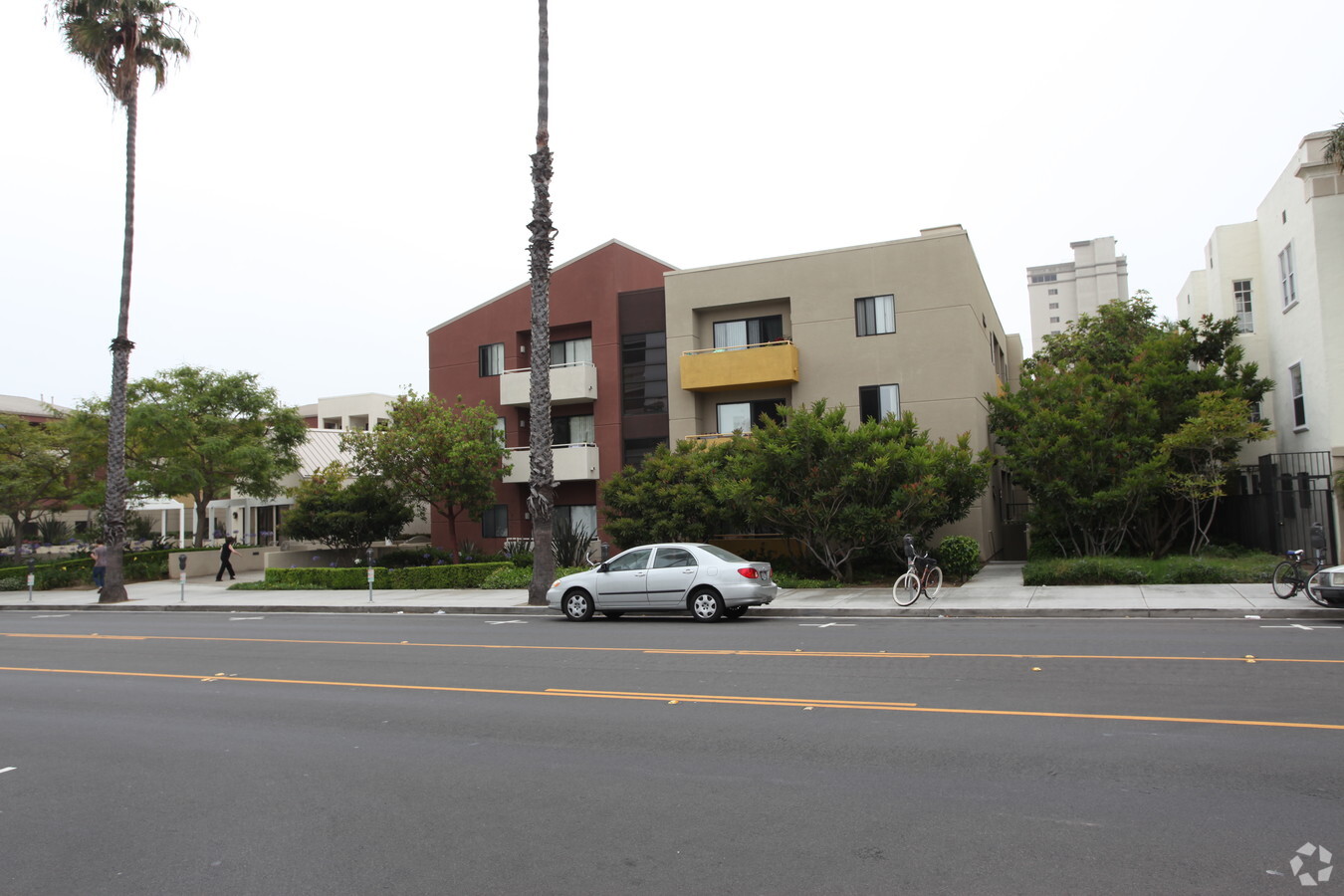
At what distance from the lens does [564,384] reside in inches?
1188

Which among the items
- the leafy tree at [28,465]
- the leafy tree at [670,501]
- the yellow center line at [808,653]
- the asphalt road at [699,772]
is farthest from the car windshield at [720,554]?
the leafy tree at [28,465]

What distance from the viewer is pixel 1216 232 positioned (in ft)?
95.4

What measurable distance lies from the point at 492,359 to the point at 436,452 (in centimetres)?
621

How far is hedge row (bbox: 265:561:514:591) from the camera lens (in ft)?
83.0

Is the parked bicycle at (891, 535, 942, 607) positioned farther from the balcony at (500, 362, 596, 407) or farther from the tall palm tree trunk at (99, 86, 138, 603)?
the tall palm tree trunk at (99, 86, 138, 603)

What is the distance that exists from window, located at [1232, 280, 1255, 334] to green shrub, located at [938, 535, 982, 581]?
14.9m

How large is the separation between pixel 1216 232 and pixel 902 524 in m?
17.5

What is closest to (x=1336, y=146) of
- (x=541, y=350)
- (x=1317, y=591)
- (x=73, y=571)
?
(x=1317, y=591)

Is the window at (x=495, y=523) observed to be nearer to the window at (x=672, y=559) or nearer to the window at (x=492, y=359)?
the window at (x=492, y=359)

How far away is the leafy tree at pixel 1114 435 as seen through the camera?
21062 millimetres

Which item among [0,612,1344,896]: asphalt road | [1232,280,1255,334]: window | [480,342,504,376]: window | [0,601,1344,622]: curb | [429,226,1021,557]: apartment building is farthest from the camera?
[480,342,504,376]: window

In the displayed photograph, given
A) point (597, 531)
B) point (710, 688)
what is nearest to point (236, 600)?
point (597, 531)

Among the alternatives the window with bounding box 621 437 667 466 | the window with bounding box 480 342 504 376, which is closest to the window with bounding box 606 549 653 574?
the window with bounding box 621 437 667 466

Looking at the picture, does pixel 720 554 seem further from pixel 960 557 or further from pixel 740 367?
pixel 740 367
